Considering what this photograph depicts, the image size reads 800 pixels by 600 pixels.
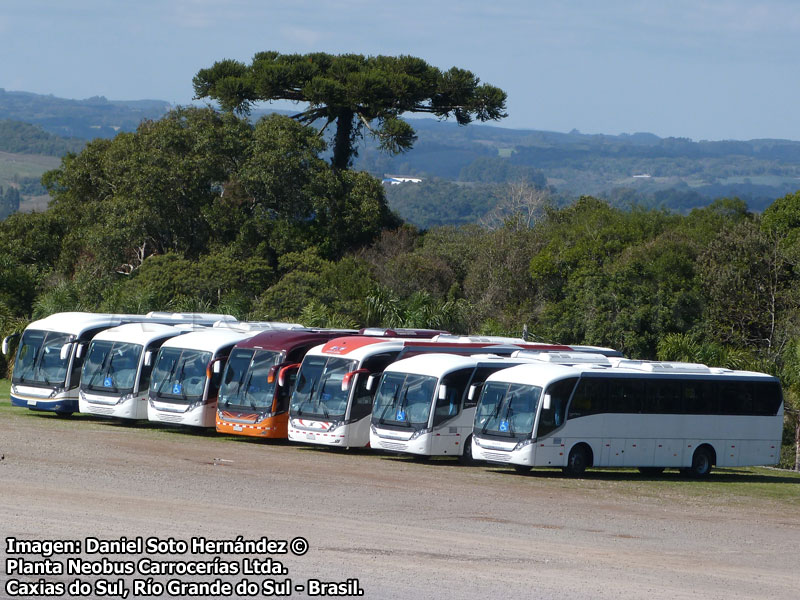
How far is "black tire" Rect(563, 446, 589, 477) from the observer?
26.1 m

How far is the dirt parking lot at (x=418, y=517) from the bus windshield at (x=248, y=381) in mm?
1711

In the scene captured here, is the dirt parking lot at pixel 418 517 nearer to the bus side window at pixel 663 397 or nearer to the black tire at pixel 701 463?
the black tire at pixel 701 463

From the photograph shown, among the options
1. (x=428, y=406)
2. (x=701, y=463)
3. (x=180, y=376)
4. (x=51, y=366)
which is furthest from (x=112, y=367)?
(x=701, y=463)

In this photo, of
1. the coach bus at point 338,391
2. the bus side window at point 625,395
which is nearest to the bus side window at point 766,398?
the bus side window at point 625,395

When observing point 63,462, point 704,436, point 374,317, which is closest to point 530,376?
point 704,436

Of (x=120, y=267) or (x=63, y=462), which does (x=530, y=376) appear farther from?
(x=120, y=267)

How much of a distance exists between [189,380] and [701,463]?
42.6 ft

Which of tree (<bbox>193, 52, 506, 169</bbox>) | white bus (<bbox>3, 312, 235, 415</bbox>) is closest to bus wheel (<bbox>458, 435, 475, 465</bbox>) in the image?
white bus (<bbox>3, 312, 235, 415</bbox>)

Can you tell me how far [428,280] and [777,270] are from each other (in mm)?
16376

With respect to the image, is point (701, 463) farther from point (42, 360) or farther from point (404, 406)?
point (42, 360)

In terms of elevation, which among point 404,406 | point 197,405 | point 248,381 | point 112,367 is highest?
point 404,406

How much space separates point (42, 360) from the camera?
109 ft

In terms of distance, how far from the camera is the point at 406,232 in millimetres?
66188

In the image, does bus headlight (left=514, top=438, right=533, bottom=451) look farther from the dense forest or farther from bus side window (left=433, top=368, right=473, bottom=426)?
the dense forest
